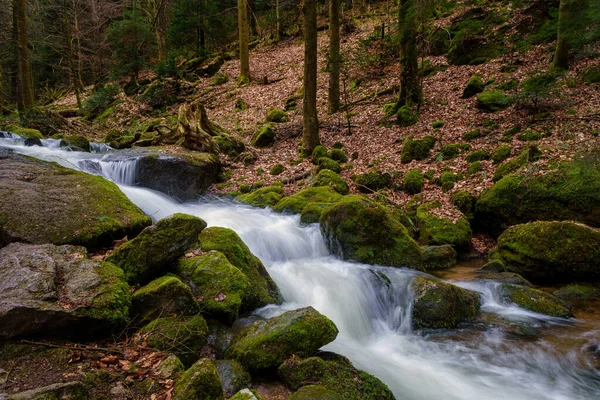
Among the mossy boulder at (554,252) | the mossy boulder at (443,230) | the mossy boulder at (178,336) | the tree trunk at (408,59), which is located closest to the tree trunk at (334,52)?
the tree trunk at (408,59)

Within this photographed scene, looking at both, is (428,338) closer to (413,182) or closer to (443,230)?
(443,230)

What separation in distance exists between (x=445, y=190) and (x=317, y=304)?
5278mm

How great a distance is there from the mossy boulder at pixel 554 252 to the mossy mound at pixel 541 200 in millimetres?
735

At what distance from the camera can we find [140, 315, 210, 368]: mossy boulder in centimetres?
343

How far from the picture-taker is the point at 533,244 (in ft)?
22.5

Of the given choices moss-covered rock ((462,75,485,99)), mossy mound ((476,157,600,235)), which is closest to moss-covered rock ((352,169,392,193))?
mossy mound ((476,157,600,235))

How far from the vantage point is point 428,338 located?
5422mm

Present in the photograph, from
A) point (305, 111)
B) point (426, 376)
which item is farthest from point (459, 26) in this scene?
point (426, 376)

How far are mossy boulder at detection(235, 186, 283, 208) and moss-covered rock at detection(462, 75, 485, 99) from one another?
7.91 m

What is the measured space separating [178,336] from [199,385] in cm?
93

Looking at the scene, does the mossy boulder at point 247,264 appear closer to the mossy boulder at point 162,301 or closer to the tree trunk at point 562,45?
the mossy boulder at point 162,301

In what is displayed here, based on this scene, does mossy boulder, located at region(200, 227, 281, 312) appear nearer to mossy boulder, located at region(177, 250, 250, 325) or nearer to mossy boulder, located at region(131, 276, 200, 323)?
mossy boulder, located at region(177, 250, 250, 325)

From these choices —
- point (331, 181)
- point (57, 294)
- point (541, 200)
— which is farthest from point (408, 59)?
point (57, 294)

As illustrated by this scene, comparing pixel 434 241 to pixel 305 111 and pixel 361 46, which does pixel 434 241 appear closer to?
pixel 305 111
